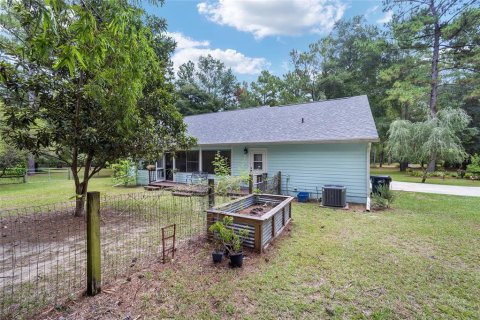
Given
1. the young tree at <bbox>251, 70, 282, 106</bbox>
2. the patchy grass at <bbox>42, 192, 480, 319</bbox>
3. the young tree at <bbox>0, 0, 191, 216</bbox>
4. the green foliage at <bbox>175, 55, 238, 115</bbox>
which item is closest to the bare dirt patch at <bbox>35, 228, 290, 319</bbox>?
the patchy grass at <bbox>42, 192, 480, 319</bbox>

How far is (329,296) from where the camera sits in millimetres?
2781

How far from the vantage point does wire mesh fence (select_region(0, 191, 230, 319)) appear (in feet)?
9.25

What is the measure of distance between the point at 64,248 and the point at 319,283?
4.56 meters

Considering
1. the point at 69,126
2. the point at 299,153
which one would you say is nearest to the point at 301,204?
the point at 299,153

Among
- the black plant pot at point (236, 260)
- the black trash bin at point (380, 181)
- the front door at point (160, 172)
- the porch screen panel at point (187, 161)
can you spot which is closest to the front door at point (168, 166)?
the front door at point (160, 172)

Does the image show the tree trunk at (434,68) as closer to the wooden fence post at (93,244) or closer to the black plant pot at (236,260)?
the black plant pot at (236,260)

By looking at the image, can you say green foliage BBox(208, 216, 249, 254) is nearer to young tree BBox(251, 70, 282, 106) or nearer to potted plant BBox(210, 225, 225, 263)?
potted plant BBox(210, 225, 225, 263)

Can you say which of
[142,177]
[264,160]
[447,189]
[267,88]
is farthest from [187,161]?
[267,88]

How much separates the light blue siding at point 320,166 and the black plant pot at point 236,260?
6327 mm

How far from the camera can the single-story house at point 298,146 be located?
27.3 ft

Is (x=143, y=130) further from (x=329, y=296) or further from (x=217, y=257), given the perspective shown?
(x=329, y=296)

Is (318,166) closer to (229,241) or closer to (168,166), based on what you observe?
(229,241)

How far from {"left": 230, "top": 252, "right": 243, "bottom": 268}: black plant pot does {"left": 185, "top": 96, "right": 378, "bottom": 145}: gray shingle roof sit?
621cm

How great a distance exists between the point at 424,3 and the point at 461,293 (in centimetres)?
2139
